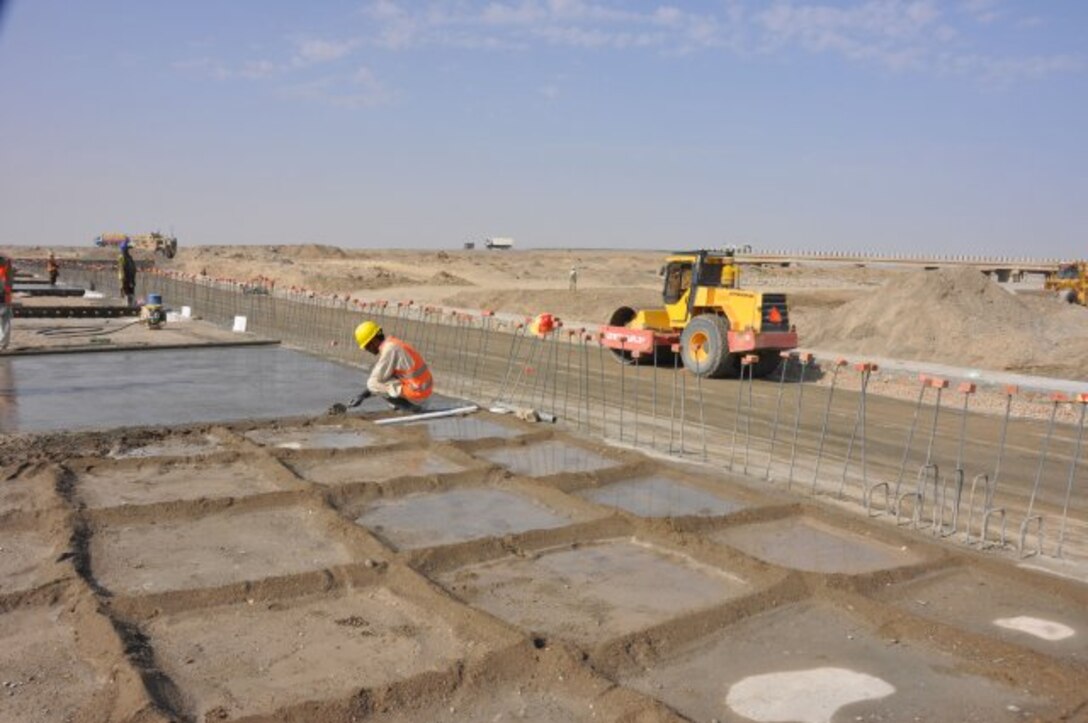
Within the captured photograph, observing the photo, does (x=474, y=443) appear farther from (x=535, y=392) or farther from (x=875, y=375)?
(x=875, y=375)

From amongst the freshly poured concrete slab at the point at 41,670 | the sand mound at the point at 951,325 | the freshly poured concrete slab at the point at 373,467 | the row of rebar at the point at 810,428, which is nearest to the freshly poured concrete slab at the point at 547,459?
the freshly poured concrete slab at the point at 373,467

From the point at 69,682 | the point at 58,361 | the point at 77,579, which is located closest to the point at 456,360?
the point at 58,361

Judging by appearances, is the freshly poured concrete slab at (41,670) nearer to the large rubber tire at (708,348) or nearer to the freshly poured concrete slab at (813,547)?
the freshly poured concrete slab at (813,547)

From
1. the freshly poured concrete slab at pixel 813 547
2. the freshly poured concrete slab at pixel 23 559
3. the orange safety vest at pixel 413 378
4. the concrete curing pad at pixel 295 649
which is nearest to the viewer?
the concrete curing pad at pixel 295 649

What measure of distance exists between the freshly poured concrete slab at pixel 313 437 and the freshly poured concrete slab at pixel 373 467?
1.33 ft

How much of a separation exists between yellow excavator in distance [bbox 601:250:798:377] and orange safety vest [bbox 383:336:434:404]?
17.0 ft

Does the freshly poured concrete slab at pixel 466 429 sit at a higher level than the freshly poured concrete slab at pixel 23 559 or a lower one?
higher

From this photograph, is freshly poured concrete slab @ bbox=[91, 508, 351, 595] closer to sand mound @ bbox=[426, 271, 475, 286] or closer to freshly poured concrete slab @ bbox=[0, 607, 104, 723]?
freshly poured concrete slab @ bbox=[0, 607, 104, 723]

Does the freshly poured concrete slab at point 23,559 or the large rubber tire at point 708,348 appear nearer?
the freshly poured concrete slab at point 23,559

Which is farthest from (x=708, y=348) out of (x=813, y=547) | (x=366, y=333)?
(x=813, y=547)

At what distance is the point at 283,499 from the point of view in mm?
6879

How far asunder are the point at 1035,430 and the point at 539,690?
9.80 m

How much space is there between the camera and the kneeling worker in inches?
387

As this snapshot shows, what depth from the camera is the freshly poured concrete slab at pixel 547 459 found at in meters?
8.20
